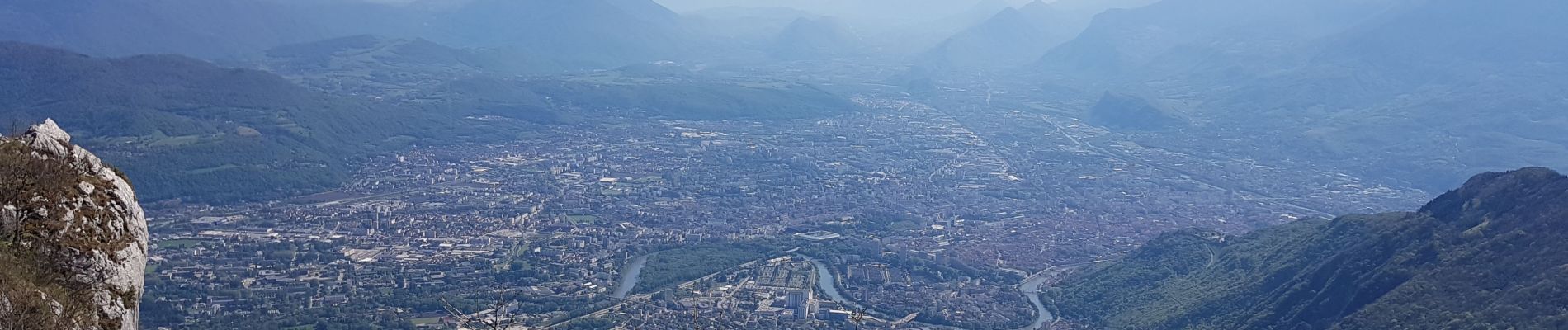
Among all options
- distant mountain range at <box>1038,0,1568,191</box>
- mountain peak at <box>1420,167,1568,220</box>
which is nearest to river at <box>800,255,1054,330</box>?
mountain peak at <box>1420,167,1568,220</box>

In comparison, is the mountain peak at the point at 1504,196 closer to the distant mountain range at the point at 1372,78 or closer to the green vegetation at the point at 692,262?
the green vegetation at the point at 692,262

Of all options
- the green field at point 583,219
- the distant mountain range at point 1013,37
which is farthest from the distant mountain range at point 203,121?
the distant mountain range at point 1013,37

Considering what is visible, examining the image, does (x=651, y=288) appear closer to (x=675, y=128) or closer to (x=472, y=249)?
(x=472, y=249)

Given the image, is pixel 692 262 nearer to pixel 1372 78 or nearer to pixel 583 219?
pixel 583 219

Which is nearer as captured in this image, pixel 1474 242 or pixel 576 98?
pixel 1474 242

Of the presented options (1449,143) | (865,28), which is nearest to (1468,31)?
(1449,143)

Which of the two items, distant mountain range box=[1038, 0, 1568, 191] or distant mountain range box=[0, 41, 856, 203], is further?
distant mountain range box=[1038, 0, 1568, 191]

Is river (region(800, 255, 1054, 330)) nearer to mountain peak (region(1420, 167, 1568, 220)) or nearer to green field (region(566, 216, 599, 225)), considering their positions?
green field (region(566, 216, 599, 225))
